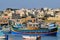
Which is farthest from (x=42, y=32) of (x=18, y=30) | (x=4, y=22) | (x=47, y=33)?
(x=4, y=22)

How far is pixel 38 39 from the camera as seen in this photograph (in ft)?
21.7

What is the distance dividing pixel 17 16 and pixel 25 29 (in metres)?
12.5

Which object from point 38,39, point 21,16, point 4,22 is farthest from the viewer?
point 21,16

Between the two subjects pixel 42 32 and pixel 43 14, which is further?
pixel 43 14

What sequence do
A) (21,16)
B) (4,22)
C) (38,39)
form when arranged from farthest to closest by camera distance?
→ 1. (21,16)
2. (4,22)
3. (38,39)

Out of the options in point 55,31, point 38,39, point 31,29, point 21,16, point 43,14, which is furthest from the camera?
point 43,14

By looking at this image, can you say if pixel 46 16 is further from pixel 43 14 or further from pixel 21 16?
pixel 21 16

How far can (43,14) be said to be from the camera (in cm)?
3247

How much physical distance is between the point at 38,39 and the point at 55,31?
11.5 metres

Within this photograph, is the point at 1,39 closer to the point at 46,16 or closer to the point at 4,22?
the point at 4,22

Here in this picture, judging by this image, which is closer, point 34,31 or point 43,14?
point 34,31

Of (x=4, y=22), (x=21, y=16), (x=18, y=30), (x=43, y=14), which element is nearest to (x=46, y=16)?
(x=43, y=14)

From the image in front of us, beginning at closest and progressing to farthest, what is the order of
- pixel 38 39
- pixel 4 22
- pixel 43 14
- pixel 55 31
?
pixel 38 39
pixel 55 31
pixel 4 22
pixel 43 14

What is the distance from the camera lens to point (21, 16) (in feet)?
99.8
